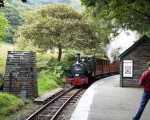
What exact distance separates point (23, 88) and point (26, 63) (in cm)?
142

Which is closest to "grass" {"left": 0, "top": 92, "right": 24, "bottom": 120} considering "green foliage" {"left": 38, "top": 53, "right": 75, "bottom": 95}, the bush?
the bush

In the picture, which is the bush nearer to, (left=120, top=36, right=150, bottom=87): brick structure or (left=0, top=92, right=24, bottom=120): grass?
(left=120, top=36, right=150, bottom=87): brick structure

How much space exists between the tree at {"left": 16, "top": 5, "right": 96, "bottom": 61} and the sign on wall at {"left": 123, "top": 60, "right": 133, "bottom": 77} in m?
10.6

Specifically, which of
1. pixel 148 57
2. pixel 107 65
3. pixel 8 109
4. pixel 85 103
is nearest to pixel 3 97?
pixel 8 109

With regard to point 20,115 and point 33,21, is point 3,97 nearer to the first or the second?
point 20,115

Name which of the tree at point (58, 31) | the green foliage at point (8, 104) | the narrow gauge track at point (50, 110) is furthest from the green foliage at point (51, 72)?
the green foliage at point (8, 104)

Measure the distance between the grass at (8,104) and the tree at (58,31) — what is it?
22540 mm

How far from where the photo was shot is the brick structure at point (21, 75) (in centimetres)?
2755

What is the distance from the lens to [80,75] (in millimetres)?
40969

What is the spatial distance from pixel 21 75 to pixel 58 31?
20.5m

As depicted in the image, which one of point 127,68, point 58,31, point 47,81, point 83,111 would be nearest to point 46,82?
point 47,81

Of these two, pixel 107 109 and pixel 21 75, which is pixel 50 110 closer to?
pixel 107 109

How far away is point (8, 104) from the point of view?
23.3 metres

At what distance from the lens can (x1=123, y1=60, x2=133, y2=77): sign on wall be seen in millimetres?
37062
